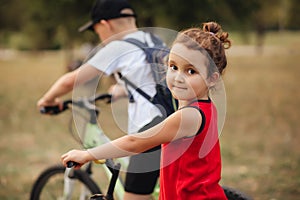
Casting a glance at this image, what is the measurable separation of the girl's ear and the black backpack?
804 millimetres

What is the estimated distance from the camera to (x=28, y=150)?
27.0 feet

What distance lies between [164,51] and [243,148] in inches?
197

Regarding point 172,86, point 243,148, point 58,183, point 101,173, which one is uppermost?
point 172,86

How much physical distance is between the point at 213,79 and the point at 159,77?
991 millimetres

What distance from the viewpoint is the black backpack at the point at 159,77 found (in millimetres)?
3209

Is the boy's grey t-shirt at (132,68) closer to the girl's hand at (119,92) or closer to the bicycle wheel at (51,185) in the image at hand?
the girl's hand at (119,92)

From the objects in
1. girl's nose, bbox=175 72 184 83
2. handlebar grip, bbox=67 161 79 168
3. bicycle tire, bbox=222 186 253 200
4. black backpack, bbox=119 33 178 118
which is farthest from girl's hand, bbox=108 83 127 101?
girl's nose, bbox=175 72 184 83

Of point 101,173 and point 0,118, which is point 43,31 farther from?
point 101,173

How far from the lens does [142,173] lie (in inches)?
130

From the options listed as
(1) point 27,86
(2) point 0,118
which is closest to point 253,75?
(1) point 27,86

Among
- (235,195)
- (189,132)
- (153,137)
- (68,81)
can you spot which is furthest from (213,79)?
(68,81)

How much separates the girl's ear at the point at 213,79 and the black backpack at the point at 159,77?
2.64 feet

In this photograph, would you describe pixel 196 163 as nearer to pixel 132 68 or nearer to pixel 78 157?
pixel 78 157

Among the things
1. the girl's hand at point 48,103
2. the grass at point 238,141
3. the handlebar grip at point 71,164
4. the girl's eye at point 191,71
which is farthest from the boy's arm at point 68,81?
the grass at point 238,141
